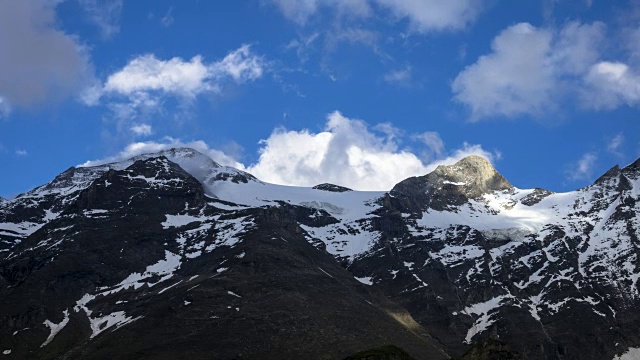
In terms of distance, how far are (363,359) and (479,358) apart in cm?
1817

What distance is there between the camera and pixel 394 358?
11875 cm

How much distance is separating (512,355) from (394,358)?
1900cm

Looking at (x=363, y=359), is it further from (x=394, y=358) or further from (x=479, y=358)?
(x=479, y=358)

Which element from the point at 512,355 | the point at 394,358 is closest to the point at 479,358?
the point at 512,355

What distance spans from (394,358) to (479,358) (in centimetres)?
1456

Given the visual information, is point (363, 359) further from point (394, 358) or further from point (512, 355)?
point (512, 355)

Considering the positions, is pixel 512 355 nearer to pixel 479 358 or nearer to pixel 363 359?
pixel 479 358

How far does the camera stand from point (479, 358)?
412 feet

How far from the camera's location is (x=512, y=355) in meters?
126

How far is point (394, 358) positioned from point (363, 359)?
13.9 feet

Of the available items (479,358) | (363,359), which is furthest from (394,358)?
(479,358)

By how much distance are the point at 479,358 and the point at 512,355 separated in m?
4.83

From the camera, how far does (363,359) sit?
119250 mm
